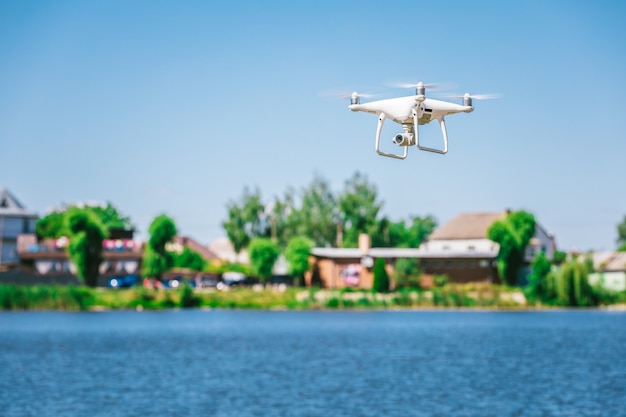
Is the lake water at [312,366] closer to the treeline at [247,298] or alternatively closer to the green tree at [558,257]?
the treeline at [247,298]

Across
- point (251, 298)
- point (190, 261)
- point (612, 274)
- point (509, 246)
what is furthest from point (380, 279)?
point (190, 261)

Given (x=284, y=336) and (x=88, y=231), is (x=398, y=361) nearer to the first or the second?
(x=284, y=336)

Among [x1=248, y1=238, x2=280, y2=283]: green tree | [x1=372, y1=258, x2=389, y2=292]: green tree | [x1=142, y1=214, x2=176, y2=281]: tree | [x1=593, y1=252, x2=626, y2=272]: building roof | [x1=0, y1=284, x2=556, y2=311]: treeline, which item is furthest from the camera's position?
[x1=248, y1=238, x2=280, y2=283]: green tree

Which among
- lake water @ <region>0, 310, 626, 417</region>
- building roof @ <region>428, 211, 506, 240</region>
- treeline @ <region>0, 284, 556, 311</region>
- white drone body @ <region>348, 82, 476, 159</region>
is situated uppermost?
building roof @ <region>428, 211, 506, 240</region>

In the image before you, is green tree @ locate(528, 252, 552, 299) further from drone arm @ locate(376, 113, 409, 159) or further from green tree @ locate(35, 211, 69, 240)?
drone arm @ locate(376, 113, 409, 159)

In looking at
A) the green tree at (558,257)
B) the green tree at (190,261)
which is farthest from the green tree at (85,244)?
the green tree at (558,257)

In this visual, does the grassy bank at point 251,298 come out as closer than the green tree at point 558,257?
Yes

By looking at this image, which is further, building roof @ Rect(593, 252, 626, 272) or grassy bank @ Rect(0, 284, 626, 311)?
building roof @ Rect(593, 252, 626, 272)

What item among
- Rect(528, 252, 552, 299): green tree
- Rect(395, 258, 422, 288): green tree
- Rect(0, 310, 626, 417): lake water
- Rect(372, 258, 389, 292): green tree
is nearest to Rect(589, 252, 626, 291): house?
Rect(0, 310, 626, 417): lake water

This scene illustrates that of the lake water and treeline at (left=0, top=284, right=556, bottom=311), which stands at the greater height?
treeline at (left=0, top=284, right=556, bottom=311)
